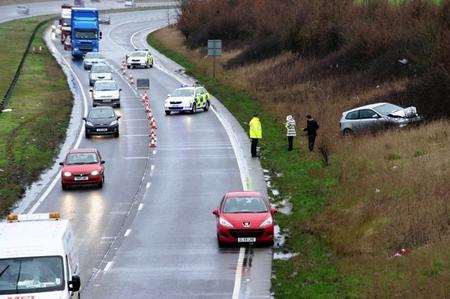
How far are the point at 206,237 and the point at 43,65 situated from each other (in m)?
62.4

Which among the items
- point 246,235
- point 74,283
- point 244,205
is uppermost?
point 74,283

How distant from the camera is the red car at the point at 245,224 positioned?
25484mm

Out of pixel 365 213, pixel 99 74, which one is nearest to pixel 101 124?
pixel 99 74

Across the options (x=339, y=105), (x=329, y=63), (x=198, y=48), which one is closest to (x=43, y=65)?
(x=198, y=48)

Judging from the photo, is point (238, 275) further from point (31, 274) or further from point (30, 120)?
point (30, 120)

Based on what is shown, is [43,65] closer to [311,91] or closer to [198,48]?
[198,48]

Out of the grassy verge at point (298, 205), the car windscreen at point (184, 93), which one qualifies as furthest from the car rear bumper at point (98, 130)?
the car windscreen at point (184, 93)

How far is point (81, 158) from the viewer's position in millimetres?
36938

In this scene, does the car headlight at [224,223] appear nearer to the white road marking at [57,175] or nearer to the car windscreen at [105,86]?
the white road marking at [57,175]

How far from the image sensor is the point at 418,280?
1923 cm

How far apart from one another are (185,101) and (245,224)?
3317 centimetres

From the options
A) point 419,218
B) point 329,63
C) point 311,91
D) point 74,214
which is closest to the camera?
point 419,218

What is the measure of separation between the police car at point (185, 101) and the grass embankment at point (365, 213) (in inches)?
424

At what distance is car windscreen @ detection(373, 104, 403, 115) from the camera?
4175 cm
